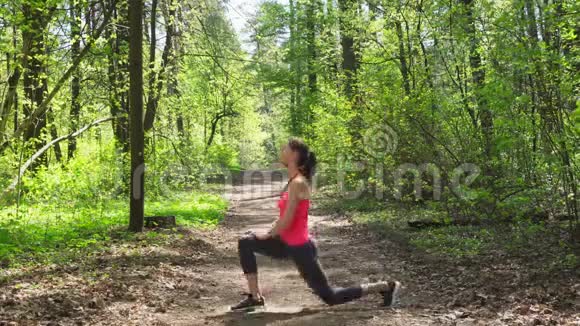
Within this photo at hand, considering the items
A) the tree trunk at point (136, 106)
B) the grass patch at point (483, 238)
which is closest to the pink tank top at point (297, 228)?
the grass patch at point (483, 238)

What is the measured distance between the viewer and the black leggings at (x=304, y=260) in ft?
16.8

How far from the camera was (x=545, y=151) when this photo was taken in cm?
755

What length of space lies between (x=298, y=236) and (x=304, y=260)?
266 millimetres

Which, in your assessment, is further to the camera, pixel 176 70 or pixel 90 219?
pixel 176 70

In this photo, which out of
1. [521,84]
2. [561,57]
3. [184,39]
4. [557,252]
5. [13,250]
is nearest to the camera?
[561,57]

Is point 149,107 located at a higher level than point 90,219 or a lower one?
higher

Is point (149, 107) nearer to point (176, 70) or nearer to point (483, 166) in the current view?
point (176, 70)

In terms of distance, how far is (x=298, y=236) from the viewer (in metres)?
5.09

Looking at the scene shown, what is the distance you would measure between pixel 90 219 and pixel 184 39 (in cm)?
656

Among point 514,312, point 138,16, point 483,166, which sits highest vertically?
point 138,16

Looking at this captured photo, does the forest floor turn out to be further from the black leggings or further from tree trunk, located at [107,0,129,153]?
tree trunk, located at [107,0,129,153]

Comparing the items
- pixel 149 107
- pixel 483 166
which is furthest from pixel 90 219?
pixel 483 166

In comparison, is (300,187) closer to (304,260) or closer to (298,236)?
(298,236)

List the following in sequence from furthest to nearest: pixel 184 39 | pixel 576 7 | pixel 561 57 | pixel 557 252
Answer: pixel 184 39
pixel 557 252
pixel 561 57
pixel 576 7
